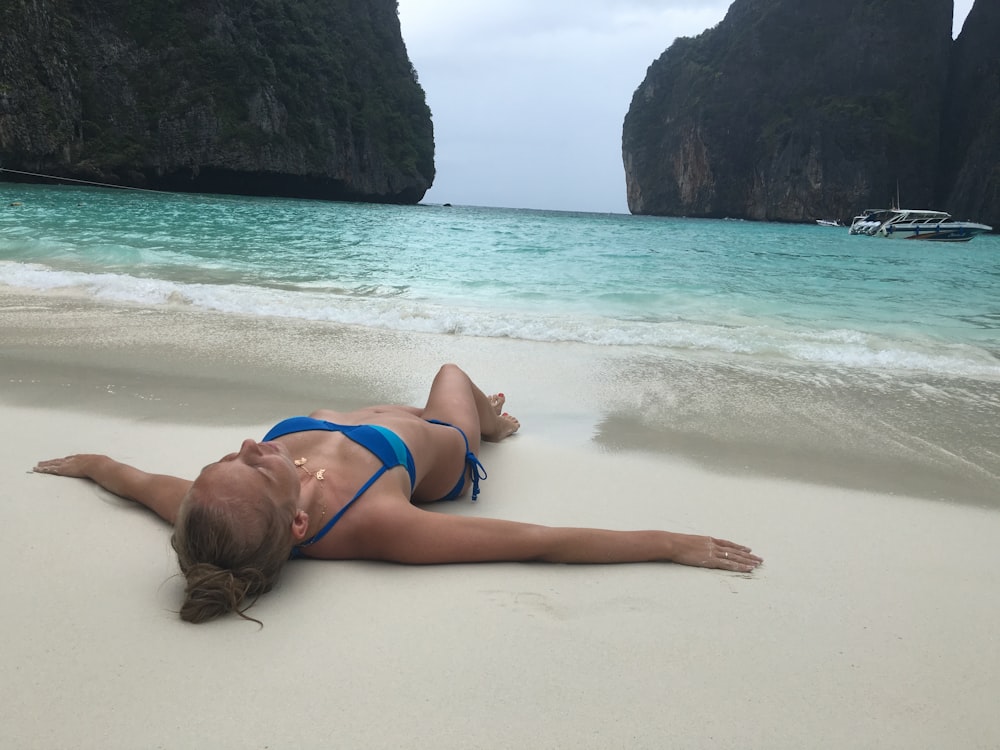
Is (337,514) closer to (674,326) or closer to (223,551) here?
(223,551)

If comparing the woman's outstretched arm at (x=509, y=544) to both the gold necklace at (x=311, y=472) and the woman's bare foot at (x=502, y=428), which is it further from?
the woman's bare foot at (x=502, y=428)

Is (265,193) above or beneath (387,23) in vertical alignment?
beneath

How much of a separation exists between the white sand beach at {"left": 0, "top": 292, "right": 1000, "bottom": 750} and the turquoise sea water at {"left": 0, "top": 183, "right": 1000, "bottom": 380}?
A: 320 centimetres

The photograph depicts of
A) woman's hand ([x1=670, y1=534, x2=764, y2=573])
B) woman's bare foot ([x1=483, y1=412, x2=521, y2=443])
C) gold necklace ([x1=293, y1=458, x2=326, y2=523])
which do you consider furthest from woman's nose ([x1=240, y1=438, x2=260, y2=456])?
woman's bare foot ([x1=483, y1=412, x2=521, y2=443])

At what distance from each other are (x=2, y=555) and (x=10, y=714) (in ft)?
2.44

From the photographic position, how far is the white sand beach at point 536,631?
1.34m

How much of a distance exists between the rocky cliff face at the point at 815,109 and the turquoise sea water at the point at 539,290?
66.9 meters

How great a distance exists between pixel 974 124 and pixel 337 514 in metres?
86.2

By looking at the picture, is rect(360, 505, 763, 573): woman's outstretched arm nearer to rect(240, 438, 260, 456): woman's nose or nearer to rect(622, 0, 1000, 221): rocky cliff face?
rect(240, 438, 260, 456): woman's nose

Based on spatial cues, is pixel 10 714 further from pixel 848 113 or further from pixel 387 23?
pixel 848 113

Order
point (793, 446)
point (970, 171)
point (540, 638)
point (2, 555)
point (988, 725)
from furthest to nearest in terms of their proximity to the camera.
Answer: point (970, 171)
point (793, 446)
point (2, 555)
point (540, 638)
point (988, 725)

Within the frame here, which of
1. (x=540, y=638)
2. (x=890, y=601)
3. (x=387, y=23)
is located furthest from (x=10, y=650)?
(x=387, y=23)

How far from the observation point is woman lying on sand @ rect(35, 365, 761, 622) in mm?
1642

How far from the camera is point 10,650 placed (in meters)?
1.46
